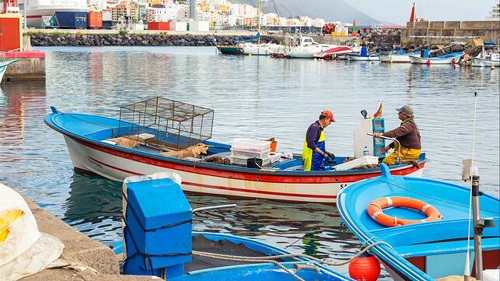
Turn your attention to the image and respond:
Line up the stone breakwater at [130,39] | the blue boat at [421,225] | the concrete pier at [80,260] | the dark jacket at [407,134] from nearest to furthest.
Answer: the concrete pier at [80,260] < the blue boat at [421,225] < the dark jacket at [407,134] < the stone breakwater at [130,39]

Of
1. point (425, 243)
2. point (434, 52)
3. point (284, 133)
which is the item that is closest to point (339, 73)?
point (434, 52)

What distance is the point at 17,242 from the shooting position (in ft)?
18.6

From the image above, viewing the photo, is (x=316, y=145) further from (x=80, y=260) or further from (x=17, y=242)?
(x=17, y=242)

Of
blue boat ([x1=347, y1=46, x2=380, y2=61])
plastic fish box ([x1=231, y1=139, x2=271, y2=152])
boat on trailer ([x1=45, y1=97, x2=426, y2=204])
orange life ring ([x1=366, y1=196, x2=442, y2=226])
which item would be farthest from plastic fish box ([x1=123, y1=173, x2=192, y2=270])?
blue boat ([x1=347, y1=46, x2=380, y2=61])

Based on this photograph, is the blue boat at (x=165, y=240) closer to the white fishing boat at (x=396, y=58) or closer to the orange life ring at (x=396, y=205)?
the orange life ring at (x=396, y=205)

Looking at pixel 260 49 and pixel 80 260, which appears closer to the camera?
pixel 80 260

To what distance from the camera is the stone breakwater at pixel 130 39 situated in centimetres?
12075

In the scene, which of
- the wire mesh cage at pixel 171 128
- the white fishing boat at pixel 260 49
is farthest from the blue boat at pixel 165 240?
the white fishing boat at pixel 260 49

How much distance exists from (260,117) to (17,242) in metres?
24.7

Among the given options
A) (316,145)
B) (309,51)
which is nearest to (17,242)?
(316,145)

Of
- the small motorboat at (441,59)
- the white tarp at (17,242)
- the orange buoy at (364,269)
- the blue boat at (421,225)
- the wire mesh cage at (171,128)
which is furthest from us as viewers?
the small motorboat at (441,59)

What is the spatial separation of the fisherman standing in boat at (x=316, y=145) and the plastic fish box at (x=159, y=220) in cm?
782

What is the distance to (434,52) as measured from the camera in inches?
3123

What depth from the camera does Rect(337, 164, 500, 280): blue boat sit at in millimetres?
8227
